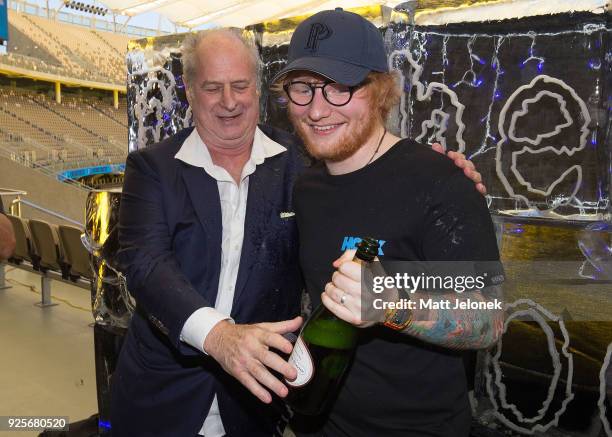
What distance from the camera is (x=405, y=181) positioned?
100 cm

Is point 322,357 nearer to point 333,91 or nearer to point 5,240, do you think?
point 333,91

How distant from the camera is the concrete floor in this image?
127 inches

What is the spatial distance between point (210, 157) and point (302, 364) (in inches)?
26.4

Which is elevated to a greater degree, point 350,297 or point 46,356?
point 350,297

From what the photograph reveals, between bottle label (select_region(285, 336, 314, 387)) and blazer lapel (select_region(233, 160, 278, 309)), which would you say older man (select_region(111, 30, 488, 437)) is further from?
bottle label (select_region(285, 336, 314, 387))

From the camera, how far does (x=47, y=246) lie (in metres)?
5.02

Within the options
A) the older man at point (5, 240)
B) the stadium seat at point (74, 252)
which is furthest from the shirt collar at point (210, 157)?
the stadium seat at point (74, 252)

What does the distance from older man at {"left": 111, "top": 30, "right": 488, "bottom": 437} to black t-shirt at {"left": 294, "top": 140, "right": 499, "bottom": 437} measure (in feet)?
1.15

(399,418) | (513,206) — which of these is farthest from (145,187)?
(513,206)

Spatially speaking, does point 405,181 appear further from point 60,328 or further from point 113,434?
point 60,328

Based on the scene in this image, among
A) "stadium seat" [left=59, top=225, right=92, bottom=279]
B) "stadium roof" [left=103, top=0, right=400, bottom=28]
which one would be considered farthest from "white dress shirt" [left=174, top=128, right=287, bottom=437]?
"stadium roof" [left=103, top=0, right=400, bottom=28]

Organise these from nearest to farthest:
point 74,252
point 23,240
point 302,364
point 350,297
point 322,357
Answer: point 350,297 → point 302,364 → point 322,357 → point 74,252 → point 23,240

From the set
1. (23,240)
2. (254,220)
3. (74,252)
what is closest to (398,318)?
(254,220)

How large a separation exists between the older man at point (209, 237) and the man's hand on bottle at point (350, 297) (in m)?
0.52
